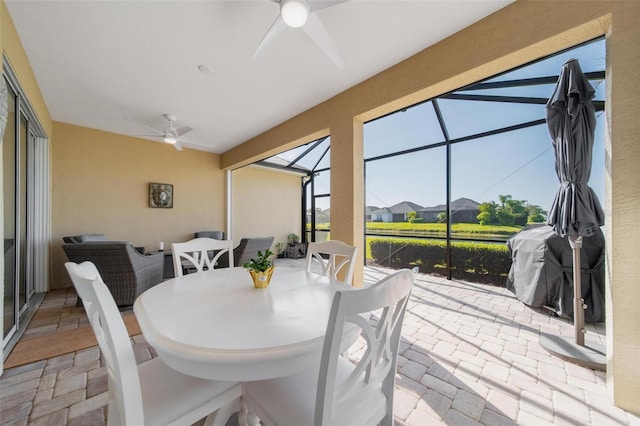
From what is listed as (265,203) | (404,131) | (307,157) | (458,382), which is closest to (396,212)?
(404,131)

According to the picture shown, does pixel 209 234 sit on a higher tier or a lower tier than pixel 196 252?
lower

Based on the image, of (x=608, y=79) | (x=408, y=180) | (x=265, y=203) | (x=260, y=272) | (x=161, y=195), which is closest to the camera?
(x=260, y=272)

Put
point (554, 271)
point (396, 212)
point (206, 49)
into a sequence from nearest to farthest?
1. point (206, 49)
2. point (554, 271)
3. point (396, 212)

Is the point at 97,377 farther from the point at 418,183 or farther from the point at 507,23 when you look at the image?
the point at 418,183

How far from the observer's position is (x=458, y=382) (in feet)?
5.71

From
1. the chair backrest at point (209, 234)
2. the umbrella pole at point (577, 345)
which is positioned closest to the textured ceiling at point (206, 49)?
the umbrella pole at point (577, 345)

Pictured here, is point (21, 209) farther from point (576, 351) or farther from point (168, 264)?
point (576, 351)

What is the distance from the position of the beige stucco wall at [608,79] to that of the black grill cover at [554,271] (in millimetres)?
1425

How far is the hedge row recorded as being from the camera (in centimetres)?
392

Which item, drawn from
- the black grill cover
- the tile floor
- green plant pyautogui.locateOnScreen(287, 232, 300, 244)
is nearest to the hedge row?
the black grill cover

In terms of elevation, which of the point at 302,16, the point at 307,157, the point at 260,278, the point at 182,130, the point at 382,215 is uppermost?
the point at 307,157

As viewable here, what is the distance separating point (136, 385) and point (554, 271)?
3852 millimetres

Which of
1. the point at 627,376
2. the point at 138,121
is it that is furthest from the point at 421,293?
the point at 138,121

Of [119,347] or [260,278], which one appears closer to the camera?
[119,347]
